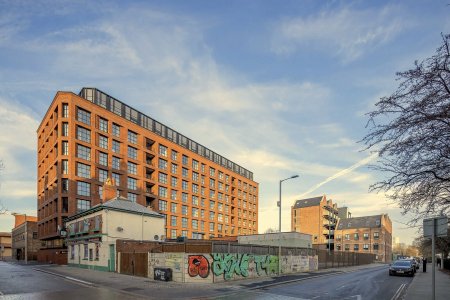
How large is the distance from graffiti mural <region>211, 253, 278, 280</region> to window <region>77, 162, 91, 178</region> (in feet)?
124

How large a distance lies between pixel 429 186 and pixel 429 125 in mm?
1916

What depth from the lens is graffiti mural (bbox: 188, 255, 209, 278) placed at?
23562mm

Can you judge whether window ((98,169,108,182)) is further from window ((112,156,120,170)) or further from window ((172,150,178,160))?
window ((172,150,178,160))

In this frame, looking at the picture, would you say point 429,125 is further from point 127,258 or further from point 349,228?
point 349,228

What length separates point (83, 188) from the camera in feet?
187

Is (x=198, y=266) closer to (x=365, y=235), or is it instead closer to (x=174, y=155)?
(x=174, y=155)

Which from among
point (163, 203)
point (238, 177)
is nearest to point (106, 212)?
point (163, 203)

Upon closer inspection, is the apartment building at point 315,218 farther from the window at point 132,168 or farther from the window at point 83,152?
the window at point 83,152

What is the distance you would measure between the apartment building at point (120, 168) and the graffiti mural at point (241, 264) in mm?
28806

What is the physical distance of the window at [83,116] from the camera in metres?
58.0

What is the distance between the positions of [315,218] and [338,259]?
64570 millimetres

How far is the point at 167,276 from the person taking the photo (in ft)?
78.8

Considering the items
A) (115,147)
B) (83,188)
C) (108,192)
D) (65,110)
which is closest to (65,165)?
(83,188)

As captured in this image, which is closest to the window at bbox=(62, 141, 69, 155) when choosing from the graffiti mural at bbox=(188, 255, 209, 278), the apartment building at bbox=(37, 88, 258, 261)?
the apartment building at bbox=(37, 88, 258, 261)
